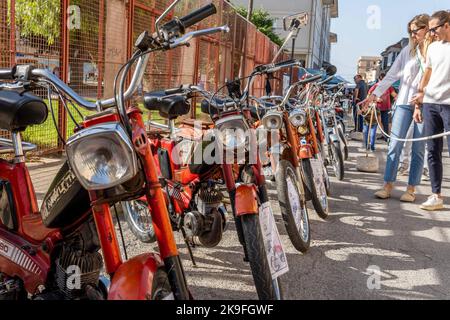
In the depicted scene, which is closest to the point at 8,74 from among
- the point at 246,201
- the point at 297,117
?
the point at 246,201

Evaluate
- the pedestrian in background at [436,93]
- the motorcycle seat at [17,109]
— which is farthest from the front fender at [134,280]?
the pedestrian in background at [436,93]

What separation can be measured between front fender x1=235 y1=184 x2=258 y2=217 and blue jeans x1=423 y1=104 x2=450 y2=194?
3.16m

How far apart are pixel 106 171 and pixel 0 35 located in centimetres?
410

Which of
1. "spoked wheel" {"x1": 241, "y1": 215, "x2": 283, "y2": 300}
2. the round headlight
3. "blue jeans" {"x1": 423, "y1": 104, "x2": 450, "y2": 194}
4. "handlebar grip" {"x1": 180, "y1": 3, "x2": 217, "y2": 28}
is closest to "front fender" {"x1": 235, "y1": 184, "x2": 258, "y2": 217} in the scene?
"spoked wheel" {"x1": 241, "y1": 215, "x2": 283, "y2": 300}

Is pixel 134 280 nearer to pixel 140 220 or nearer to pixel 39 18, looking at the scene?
pixel 140 220

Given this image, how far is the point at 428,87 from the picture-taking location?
16.4 feet

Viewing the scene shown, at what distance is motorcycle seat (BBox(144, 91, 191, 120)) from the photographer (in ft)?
11.0

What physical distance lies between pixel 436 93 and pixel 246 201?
332 cm

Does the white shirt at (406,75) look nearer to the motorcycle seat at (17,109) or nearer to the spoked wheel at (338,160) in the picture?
the spoked wheel at (338,160)

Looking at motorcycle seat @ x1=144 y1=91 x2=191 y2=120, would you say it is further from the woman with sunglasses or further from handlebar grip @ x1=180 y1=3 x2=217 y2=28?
the woman with sunglasses

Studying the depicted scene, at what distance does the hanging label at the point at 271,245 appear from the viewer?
247cm

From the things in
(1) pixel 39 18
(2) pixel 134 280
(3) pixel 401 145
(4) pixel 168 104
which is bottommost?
(2) pixel 134 280

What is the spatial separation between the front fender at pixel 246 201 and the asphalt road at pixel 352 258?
726 mm

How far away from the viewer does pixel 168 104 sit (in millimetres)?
3342
